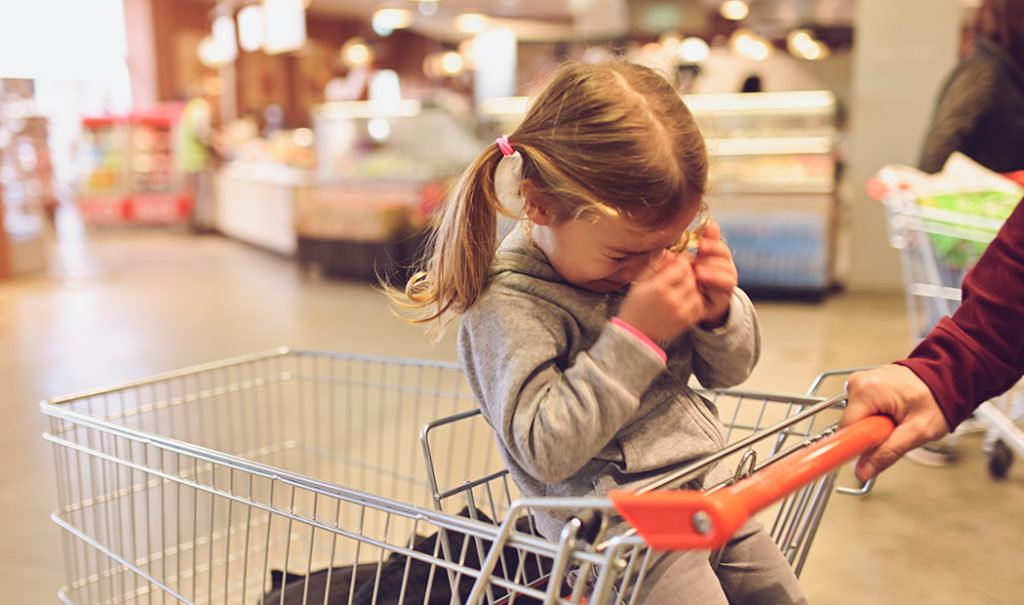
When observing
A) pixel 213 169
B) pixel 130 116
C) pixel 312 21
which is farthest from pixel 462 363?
pixel 312 21

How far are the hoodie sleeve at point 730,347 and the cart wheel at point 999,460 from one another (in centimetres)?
191

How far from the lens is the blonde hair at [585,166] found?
102 cm

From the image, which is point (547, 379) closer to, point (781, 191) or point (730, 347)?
point (730, 347)

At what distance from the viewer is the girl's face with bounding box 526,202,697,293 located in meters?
1.04

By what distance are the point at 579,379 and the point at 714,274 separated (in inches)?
9.4

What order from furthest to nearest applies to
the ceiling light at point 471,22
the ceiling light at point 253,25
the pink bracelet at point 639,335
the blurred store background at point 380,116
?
1. the ceiling light at point 471,22
2. the ceiling light at point 253,25
3. the blurred store background at point 380,116
4. the pink bracelet at point 639,335

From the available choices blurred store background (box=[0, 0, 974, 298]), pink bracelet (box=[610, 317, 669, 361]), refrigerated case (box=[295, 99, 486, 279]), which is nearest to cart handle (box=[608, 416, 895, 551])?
pink bracelet (box=[610, 317, 669, 361])

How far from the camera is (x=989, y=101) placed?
9.40 feet

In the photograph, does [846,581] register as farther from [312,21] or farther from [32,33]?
[312,21]

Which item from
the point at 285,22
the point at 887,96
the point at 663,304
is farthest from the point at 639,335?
the point at 285,22

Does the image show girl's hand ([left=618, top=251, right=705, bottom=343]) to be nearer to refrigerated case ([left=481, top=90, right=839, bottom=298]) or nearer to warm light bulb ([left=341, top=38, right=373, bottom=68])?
refrigerated case ([left=481, top=90, right=839, bottom=298])

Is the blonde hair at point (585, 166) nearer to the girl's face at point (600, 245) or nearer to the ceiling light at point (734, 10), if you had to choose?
the girl's face at point (600, 245)

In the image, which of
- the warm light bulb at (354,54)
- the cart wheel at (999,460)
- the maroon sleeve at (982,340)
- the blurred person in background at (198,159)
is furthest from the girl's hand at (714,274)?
the warm light bulb at (354,54)

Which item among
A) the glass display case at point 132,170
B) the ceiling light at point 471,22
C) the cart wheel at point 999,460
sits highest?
the ceiling light at point 471,22
